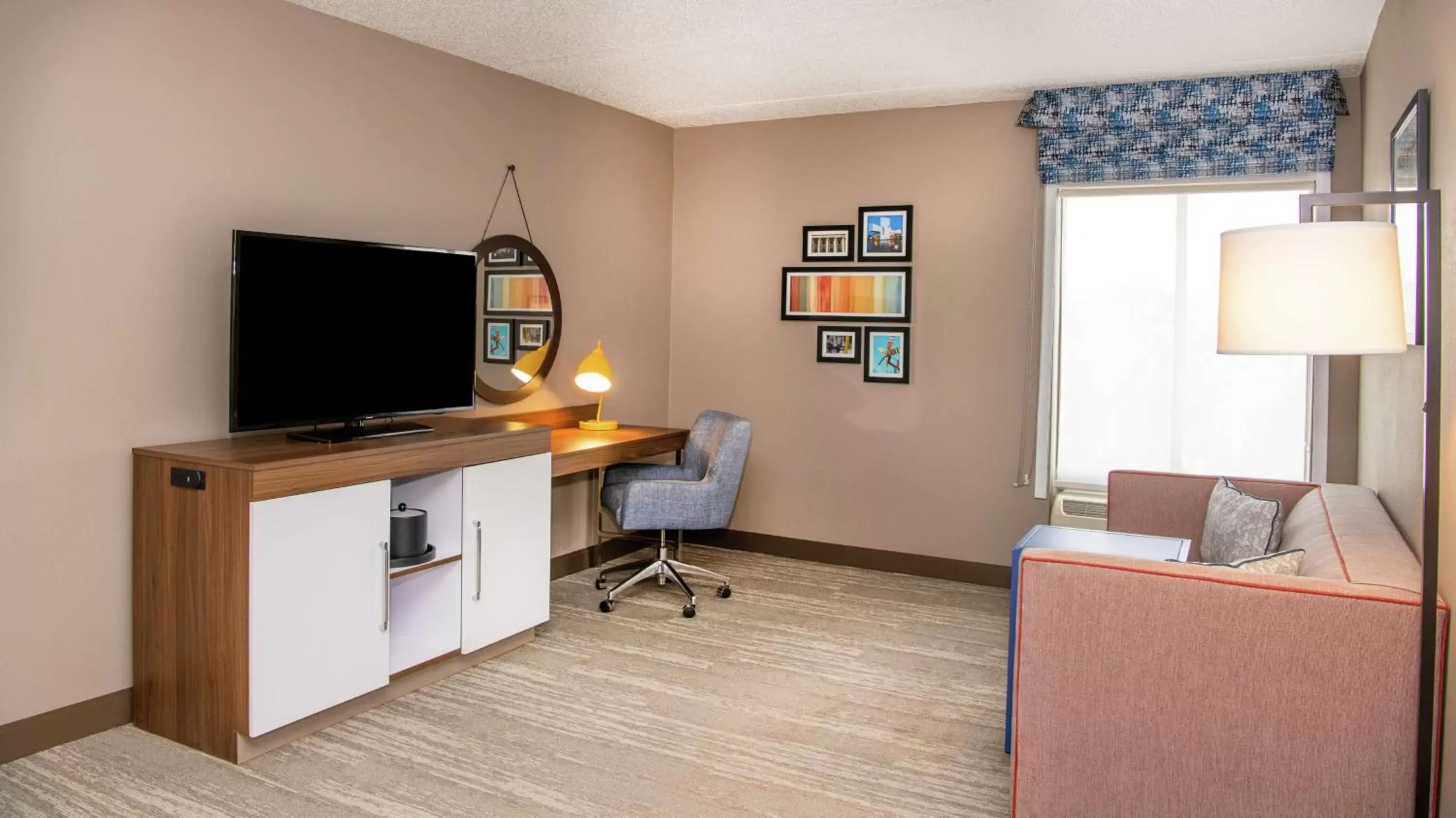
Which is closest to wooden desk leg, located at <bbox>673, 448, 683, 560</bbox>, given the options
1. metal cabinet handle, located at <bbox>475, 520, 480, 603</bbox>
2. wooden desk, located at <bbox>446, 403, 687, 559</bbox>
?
wooden desk, located at <bbox>446, 403, 687, 559</bbox>

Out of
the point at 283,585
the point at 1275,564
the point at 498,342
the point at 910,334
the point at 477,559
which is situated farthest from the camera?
the point at 910,334

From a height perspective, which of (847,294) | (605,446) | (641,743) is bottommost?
(641,743)

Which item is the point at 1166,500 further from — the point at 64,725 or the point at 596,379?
the point at 64,725

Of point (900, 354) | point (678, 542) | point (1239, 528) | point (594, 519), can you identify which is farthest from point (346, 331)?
point (1239, 528)

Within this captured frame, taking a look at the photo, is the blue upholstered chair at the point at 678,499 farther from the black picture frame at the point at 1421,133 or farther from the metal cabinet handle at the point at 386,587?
the black picture frame at the point at 1421,133

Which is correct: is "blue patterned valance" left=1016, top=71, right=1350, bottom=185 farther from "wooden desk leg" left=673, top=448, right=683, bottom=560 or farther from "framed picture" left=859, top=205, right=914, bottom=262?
"wooden desk leg" left=673, top=448, right=683, bottom=560

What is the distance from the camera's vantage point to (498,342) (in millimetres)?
4570

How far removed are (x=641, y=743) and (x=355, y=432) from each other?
4.80 ft

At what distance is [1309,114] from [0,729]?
5.27 meters

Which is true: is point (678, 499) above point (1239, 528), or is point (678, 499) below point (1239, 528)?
below

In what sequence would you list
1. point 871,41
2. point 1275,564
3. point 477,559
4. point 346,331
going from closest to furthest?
1. point 1275,564
2. point 346,331
3. point 477,559
4. point 871,41

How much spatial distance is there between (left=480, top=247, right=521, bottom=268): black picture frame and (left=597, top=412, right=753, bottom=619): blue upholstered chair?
1111 millimetres

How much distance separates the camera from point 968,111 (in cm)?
503

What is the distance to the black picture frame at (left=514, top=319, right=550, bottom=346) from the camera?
184 inches
